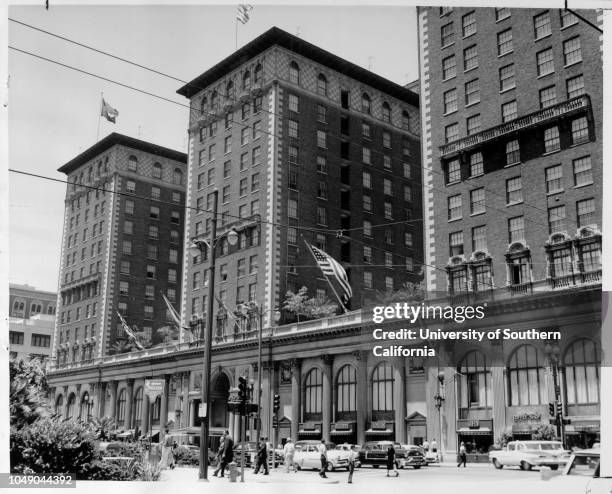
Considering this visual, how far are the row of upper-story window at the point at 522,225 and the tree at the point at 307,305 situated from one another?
607 inches

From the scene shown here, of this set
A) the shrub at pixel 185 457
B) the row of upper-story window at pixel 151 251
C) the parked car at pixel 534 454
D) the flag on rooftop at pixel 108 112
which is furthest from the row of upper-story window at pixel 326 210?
the flag on rooftop at pixel 108 112

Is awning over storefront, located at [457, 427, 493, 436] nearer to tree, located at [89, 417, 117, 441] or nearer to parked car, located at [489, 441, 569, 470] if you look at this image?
parked car, located at [489, 441, 569, 470]

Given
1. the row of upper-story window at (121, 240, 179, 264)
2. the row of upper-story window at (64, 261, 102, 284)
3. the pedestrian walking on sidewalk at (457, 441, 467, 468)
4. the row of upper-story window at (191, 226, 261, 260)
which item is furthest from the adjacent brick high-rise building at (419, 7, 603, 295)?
the row of upper-story window at (64, 261, 102, 284)

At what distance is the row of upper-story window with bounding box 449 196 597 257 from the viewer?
37.5 m

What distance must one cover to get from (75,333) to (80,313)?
2.36 m

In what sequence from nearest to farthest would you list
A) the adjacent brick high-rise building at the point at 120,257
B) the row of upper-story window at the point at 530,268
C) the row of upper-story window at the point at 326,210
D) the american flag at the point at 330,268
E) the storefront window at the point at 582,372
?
1. the storefront window at the point at 582,372
2. the row of upper-story window at the point at 530,268
3. the american flag at the point at 330,268
4. the row of upper-story window at the point at 326,210
5. the adjacent brick high-rise building at the point at 120,257

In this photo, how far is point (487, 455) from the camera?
35844 mm

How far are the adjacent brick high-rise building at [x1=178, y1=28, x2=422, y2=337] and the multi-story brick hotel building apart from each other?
43.2 feet

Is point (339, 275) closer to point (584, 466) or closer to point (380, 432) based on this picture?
point (380, 432)

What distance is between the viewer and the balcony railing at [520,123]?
124 feet

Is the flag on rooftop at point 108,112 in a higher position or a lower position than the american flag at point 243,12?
lower

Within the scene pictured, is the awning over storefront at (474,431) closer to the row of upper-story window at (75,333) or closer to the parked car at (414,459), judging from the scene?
the parked car at (414,459)

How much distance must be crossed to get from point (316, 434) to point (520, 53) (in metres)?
28.6

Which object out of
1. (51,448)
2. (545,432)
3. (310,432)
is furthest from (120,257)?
(51,448)
